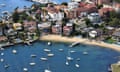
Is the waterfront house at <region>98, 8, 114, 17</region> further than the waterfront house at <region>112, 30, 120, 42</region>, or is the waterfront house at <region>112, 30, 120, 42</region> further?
the waterfront house at <region>98, 8, 114, 17</region>

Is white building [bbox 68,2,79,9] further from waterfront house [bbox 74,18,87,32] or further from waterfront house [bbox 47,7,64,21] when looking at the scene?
waterfront house [bbox 74,18,87,32]

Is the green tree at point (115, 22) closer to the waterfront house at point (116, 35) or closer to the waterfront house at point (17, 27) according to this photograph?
the waterfront house at point (116, 35)

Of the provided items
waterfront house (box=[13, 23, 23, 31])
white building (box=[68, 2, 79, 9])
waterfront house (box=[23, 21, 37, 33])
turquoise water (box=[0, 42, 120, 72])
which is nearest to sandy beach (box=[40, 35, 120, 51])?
turquoise water (box=[0, 42, 120, 72])

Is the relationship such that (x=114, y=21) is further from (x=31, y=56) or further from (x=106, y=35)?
(x=31, y=56)

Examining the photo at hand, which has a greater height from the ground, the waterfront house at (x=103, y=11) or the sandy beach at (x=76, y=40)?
the waterfront house at (x=103, y=11)

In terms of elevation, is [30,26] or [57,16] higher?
[57,16]

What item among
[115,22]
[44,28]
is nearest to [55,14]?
[44,28]

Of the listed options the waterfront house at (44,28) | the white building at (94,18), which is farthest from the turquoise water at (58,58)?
the white building at (94,18)

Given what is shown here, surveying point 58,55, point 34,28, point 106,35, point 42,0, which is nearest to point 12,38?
point 34,28

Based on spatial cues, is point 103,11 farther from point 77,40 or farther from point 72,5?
point 77,40

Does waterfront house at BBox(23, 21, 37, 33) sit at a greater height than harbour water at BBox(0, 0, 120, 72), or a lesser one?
greater
